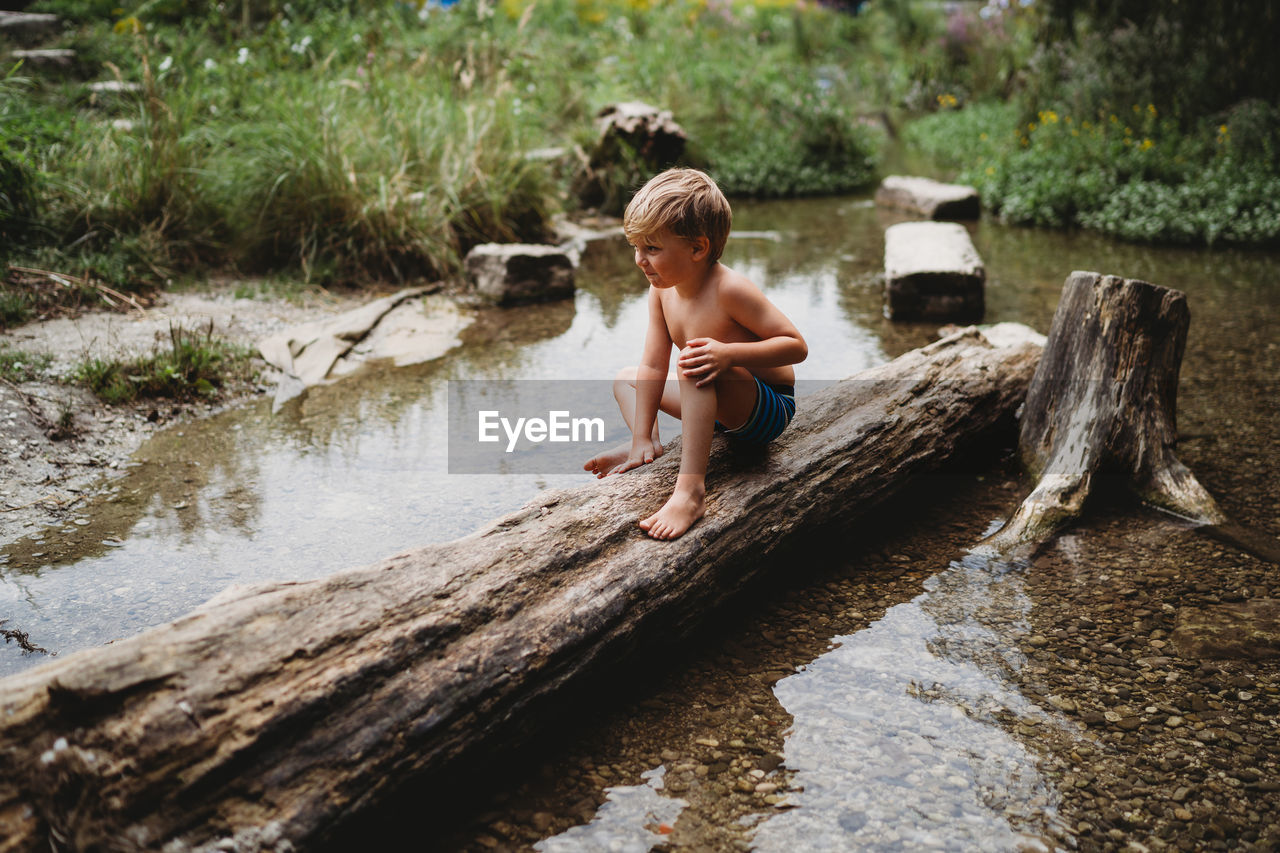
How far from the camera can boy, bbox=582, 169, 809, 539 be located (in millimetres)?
2625

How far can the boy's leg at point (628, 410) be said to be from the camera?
10.2ft

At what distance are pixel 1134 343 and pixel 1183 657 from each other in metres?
1.47

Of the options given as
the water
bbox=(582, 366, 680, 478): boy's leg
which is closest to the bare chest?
bbox=(582, 366, 680, 478): boy's leg

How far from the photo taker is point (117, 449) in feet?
12.8

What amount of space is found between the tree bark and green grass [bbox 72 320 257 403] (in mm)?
3857

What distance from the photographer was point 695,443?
2.68m

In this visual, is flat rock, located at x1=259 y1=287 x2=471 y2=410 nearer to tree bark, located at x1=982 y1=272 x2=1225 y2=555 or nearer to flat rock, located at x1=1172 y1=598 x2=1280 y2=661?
tree bark, located at x1=982 y1=272 x2=1225 y2=555

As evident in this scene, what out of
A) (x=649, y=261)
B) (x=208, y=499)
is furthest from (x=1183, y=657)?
(x=208, y=499)

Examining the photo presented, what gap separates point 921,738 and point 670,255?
4.96ft

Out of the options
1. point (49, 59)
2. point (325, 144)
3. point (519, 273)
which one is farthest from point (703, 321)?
point (49, 59)

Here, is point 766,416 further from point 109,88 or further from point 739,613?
point 109,88

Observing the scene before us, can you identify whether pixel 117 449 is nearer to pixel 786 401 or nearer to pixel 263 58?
pixel 786 401

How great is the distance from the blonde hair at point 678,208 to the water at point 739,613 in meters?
1.22

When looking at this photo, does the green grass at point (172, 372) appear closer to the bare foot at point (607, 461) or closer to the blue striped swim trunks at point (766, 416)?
the bare foot at point (607, 461)
